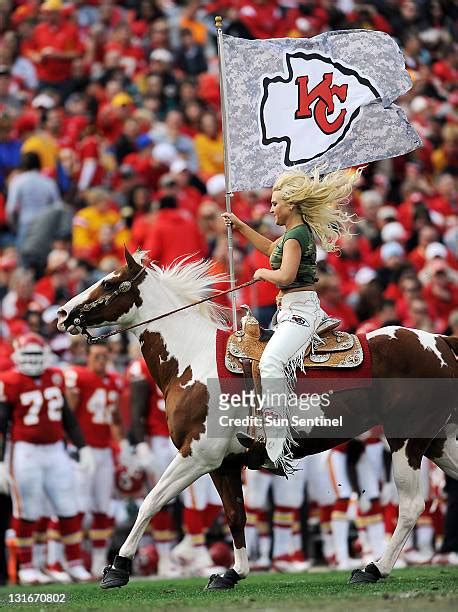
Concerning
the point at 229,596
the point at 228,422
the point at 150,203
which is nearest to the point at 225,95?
the point at 228,422

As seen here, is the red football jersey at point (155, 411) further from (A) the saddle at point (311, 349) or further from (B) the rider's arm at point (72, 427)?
(A) the saddle at point (311, 349)

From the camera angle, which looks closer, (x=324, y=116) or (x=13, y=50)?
(x=324, y=116)

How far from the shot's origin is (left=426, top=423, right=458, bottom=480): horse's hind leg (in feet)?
34.7

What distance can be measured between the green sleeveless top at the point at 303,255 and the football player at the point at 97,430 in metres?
4.70

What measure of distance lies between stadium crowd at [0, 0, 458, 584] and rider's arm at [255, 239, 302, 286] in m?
4.23

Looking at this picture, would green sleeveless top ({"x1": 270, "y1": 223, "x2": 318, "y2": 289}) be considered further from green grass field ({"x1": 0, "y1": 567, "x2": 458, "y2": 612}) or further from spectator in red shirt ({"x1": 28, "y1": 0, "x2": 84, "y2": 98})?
spectator in red shirt ({"x1": 28, "y1": 0, "x2": 84, "y2": 98})

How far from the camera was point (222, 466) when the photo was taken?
10.5 m

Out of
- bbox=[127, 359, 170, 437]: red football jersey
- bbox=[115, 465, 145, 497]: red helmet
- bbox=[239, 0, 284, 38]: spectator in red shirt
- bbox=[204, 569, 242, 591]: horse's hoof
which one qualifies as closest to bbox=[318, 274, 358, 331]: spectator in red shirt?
bbox=[127, 359, 170, 437]: red football jersey

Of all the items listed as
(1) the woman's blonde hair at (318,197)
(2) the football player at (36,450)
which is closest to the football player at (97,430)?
(2) the football player at (36,450)

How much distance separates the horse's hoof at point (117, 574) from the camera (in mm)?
10102

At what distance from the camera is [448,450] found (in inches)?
416

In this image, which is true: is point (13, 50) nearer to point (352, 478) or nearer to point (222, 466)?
point (352, 478)

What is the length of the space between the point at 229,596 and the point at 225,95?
3713 millimetres

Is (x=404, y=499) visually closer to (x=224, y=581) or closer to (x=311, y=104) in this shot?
(x=224, y=581)
